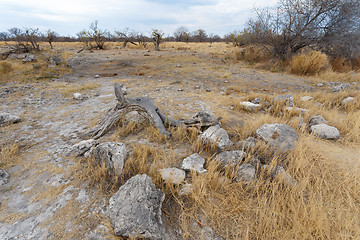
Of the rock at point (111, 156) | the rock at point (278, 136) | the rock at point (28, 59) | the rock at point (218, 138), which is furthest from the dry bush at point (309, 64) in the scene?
the rock at point (28, 59)

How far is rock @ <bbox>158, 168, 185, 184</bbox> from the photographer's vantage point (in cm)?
176

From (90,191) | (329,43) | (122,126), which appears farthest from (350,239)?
(329,43)

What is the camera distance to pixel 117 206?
4.64 feet

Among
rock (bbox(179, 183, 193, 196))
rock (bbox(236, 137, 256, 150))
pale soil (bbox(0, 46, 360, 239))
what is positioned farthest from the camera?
rock (bbox(236, 137, 256, 150))

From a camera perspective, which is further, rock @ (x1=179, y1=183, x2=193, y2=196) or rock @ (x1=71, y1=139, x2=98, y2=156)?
rock @ (x1=71, y1=139, x2=98, y2=156)

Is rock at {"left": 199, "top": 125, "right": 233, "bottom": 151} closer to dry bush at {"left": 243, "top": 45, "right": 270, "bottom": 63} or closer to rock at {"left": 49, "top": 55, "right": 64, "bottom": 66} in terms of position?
dry bush at {"left": 243, "top": 45, "right": 270, "bottom": 63}

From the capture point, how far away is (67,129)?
10.6ft

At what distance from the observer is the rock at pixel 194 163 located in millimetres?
1989

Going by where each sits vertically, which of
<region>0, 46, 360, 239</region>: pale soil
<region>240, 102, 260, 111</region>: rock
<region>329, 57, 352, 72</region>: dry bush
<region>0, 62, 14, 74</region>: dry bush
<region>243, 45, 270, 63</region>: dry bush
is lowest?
<region>0, 46, 360, 239</region>: pale soil

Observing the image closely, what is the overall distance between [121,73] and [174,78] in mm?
3282

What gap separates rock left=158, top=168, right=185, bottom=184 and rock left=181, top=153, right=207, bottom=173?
12cm

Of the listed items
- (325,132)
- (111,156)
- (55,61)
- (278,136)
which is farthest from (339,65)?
(55,61)

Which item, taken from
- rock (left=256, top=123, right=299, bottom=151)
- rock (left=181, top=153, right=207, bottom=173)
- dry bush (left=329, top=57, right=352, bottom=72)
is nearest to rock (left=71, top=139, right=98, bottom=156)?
rock (left=181, top=153, right=207, bottom=173)

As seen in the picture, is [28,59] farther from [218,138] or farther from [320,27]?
[320,27]
